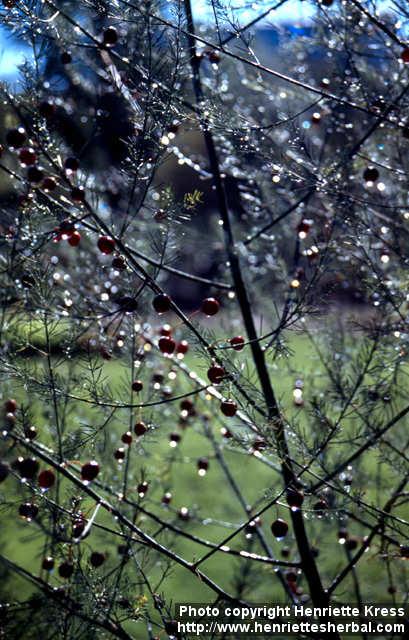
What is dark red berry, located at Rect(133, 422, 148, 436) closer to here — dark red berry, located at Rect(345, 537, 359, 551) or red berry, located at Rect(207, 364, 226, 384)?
red berry, located at Rect(207, 364, 226, 384)

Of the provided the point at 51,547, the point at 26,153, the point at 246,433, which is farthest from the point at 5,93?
the point at 51,547

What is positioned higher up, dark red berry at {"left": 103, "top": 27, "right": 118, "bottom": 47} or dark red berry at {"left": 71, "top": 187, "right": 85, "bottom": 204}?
dark red berry at {"left": 103, "top": 27, "right": 118, "bottom": 47}

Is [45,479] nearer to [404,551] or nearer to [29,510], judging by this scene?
[29,510]

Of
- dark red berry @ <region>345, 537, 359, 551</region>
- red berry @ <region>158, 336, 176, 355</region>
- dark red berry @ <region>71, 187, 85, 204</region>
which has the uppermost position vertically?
dark red berry @ <region>71, 187, 85, 204</region>

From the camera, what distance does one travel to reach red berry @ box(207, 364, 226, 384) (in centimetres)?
157

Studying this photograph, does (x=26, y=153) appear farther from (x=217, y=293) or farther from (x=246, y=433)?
(x=217, y=293)

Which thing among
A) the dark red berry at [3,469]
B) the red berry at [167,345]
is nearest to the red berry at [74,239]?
the red berry at [167,345]

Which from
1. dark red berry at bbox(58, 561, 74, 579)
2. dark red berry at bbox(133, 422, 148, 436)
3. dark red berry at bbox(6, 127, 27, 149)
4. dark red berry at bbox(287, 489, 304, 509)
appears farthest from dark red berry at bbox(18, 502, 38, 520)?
dark red berry at bbox(6, 127, 27, 149)

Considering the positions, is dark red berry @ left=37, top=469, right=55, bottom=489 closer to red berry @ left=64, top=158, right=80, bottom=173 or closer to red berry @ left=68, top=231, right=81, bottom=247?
red berry @ left=68, top=231, right=81, bottom=247

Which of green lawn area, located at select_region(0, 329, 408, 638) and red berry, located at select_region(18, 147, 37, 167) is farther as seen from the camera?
green lawn area, located at select_region(0, 329, 408, 638)

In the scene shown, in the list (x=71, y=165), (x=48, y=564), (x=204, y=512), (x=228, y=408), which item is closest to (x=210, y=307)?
(x=228, y=408)

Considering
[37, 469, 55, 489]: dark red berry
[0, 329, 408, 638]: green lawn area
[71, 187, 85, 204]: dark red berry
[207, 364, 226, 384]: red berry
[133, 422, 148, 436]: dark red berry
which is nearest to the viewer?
[71, 187, 85, 204]: dark red berry

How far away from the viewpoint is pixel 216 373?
1.58 meters

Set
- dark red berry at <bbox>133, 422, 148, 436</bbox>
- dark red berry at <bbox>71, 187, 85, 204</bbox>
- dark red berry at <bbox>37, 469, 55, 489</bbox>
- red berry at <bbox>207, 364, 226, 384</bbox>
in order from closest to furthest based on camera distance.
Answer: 1. dark red berry at <bbox>71, 187, 85, 204</bbox>
2. red berry at <bbox>207, 364, 226, 384</bbox>
3. dark red berry at <bbox>37, 469, 55, 489</bbox>
4. dark red berry at <bbox>133, 422, 148, 436</bbox>
